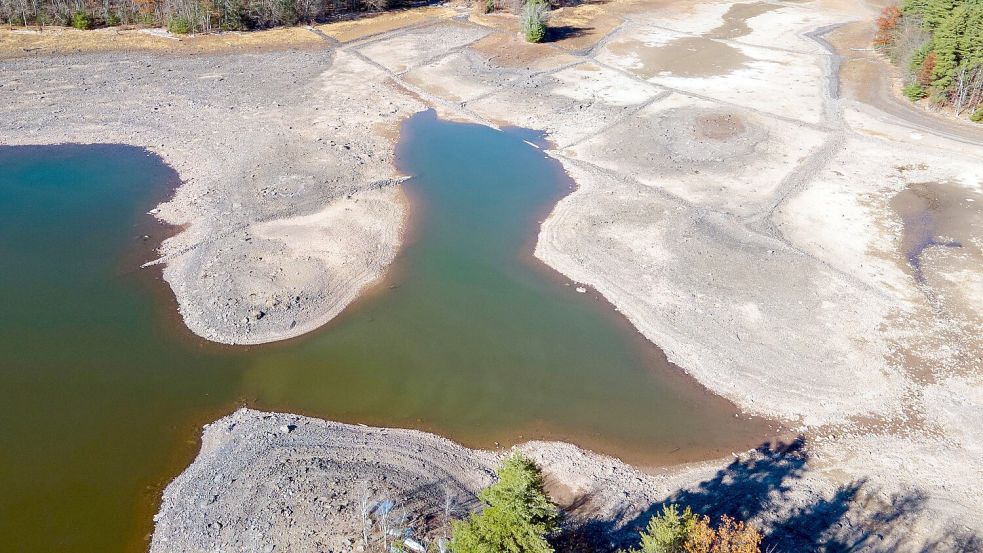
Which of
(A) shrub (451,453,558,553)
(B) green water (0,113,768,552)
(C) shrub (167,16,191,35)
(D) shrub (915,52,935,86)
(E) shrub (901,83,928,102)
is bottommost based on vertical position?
(B) green water (0,113,768,552)

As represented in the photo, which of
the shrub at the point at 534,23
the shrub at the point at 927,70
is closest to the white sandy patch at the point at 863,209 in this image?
the shrub at the point at 927,70

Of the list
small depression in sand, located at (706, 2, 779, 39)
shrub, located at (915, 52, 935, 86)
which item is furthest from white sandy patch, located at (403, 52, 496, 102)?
shrub, located at (915, 52, 935, 86)

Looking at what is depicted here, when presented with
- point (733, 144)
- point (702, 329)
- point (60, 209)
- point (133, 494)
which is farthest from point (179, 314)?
point (733, 144)

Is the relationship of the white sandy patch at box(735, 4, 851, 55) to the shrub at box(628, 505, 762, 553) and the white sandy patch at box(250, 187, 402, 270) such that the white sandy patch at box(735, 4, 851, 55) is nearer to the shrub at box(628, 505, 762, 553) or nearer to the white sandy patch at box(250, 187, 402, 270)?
the white sandy patch at box(250, 187, 402, 270)

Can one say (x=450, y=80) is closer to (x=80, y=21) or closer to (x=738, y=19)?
(x=80, y=21)

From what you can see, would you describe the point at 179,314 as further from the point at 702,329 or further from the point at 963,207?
the point at 963,207

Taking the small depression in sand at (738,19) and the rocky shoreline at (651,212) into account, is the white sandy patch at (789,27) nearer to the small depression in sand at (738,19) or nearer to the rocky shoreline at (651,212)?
the small depression in sand at (738,19)

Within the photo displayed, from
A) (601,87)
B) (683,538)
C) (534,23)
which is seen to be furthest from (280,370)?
(534,23)
